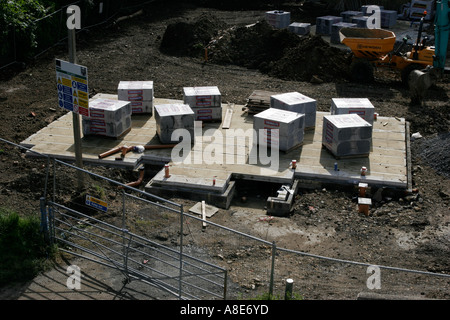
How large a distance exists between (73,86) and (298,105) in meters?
7.66

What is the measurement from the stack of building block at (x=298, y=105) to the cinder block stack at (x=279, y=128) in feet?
2.43

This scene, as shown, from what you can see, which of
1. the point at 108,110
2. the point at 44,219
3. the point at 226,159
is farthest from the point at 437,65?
the point at 44,219

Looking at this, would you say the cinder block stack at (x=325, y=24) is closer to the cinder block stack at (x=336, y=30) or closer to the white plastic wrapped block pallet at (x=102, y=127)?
the cinder block stack at (x=336, y=30)

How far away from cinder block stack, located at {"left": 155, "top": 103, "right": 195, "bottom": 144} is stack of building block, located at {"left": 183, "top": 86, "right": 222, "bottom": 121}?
1463 mm

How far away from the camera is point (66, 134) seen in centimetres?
1811

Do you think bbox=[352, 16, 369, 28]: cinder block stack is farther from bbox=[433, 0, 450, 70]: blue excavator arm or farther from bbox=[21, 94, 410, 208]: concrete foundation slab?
bbox=[21, 94, 410, 208]: concrete foundation slab

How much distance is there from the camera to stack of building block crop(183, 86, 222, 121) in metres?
19.0

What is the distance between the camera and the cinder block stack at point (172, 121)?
55.9ft

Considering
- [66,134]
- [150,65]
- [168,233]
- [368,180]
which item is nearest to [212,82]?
[150,65]

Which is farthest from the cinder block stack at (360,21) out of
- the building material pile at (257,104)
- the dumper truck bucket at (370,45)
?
the building material pile at (257,104)

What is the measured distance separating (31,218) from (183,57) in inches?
692

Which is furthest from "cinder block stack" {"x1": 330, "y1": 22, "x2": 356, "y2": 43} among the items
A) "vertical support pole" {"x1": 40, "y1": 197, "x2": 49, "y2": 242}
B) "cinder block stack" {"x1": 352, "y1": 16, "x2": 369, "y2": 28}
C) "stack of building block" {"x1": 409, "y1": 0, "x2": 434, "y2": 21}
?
"vertical support pole" {"x1": 40, "y1": 197, "x2": 49, "y2": 242}
